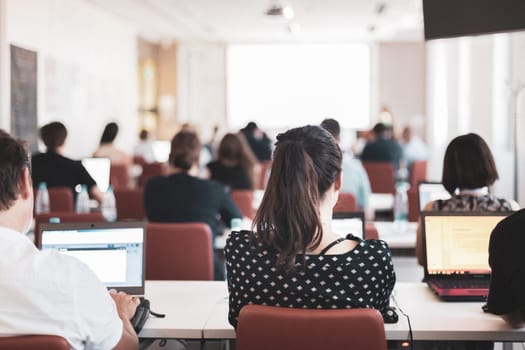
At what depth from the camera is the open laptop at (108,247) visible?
3.04 m

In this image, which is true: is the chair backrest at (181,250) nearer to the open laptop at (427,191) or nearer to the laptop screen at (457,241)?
the laptop screen at (457,241)

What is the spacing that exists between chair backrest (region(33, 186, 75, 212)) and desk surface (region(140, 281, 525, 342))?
8.41ft

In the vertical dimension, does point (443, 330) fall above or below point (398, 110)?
below

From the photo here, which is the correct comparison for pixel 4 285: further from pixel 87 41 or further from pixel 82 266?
pixel 87 41

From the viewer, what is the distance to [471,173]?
11.8 ft

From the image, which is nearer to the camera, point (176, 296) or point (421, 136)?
point (176, 296)

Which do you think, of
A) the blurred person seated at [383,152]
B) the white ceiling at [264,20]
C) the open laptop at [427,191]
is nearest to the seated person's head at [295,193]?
the open laptop at [427,191]

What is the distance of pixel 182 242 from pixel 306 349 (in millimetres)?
1859

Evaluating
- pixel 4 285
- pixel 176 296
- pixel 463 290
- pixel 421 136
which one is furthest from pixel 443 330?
pixel 421 136

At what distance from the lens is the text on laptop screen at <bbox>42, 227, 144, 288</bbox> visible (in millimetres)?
3045

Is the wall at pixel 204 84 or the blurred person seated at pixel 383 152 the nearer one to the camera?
the blurred person seated at pixel 383 152

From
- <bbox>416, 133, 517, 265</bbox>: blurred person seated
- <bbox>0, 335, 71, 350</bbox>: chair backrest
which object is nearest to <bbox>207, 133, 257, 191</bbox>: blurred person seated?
<bbox>416, 133, 517, 265</bbox>: blurred person seated

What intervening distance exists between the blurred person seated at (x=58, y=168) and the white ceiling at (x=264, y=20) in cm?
574

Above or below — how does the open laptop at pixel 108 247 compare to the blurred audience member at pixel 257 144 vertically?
below
